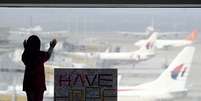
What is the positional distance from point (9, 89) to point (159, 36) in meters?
1.81

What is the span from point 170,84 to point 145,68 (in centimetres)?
36

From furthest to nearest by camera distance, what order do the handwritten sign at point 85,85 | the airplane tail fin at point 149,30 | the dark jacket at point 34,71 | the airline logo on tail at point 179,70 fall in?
the airline logo on tail at point 179,70 → the airplane tail fin at point 149,30 → the dark jacket at point 34,71 → the handwritten sign at point 85,85

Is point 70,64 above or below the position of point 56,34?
below

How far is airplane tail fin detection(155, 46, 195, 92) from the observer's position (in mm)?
5031

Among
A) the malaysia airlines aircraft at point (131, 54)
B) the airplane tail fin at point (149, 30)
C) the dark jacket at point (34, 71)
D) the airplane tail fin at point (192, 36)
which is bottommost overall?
the dark jacket at point (34, 71)

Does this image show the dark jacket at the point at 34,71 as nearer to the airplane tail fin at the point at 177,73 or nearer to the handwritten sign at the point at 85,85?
the handwritten sign at the point at 85,85

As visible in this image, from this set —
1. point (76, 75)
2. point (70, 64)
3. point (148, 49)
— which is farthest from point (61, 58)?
point (76, 75)

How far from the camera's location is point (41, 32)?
4.89 metres

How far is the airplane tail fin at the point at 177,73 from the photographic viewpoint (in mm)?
5031

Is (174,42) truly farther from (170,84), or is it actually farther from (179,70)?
(170,84)

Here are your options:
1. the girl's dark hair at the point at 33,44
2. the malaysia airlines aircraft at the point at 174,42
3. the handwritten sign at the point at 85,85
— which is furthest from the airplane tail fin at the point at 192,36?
the girl's dark hair at the point at 33,44

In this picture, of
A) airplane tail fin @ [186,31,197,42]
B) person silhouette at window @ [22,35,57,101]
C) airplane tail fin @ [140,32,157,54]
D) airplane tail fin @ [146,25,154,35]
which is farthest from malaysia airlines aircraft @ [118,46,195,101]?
person silhouette at window @ [22,35,57,101]

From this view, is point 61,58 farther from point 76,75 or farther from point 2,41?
point 76,75

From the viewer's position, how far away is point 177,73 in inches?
200
